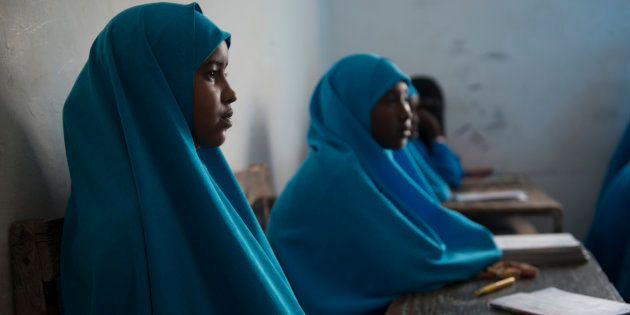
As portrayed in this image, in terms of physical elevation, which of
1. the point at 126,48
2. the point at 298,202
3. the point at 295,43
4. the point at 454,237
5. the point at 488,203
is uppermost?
the point at 126,48

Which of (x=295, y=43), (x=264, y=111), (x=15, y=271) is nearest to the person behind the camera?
(x=15, y=271)

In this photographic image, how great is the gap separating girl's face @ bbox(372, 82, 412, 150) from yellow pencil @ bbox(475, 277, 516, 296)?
0.49 metres

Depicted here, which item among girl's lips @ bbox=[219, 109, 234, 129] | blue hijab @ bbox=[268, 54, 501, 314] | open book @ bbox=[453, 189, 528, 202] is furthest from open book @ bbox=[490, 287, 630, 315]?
open book @ bbox=[453, 189, 528, 202]

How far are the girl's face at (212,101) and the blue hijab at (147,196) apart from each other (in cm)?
2

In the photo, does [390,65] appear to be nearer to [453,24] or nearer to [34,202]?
[34,202]

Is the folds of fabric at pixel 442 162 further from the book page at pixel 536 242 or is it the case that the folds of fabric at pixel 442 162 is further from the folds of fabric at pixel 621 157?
the book page at pixel 536 242

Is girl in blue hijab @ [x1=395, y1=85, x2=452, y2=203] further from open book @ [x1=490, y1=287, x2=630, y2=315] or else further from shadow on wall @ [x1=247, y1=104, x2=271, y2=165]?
open book @ [x1=490, y1=287, x2=630, y2=315]

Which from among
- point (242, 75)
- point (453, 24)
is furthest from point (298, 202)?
point (453, 24)

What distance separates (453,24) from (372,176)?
232cm

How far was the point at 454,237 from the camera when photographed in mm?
1977

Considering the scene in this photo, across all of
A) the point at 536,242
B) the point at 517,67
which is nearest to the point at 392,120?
the point at 536,242

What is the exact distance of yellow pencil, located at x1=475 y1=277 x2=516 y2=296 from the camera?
1.60 metres

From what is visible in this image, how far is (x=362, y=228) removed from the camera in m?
1.77

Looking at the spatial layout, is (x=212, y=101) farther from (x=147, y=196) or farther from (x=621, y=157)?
(x=621, y=157)
